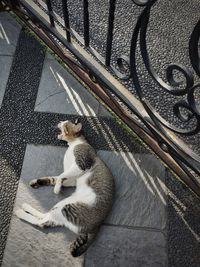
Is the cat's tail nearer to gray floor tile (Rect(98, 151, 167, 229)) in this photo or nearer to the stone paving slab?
the stone paving slab

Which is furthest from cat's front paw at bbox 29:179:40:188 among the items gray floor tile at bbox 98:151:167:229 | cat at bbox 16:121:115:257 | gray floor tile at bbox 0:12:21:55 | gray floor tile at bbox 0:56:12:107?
gray floor tile at bbox 0:12:21:55

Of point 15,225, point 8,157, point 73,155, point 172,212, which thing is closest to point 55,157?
point 73,155

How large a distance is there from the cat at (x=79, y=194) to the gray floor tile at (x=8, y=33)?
2.57 ft

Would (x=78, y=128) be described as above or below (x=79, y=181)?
above

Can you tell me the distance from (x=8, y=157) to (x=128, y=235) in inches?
33.9

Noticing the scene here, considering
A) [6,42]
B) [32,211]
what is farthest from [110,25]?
[6,42]

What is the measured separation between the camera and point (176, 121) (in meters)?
2.21

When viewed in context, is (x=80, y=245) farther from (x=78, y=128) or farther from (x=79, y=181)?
(x=78, y=128)

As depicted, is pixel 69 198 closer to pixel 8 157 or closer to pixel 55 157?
pixel 55 157

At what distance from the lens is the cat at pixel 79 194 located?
70.0 inches

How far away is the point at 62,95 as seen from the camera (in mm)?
2301

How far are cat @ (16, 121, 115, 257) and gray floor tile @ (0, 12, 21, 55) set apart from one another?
783 mm

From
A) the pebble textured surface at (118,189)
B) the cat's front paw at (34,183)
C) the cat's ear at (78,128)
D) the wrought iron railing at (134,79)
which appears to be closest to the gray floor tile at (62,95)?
the pebble textured surface at (118,189)

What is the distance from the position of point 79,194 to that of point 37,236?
12.7 inches
